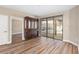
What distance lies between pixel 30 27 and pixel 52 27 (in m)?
2.18

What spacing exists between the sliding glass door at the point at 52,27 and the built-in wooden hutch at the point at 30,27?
0.78m

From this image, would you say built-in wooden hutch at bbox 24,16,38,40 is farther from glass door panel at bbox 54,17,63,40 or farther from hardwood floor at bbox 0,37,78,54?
hardwood floor at bbox 0,37,78,54

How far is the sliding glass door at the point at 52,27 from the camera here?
9112mm

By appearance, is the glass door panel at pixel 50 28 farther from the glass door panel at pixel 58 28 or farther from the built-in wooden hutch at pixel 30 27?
the built-in wooden hutch at pixel 30 27

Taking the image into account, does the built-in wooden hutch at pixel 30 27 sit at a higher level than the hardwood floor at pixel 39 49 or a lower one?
higher

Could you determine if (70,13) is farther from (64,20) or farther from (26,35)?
(26,35)

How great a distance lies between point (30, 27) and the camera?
10.3 metres

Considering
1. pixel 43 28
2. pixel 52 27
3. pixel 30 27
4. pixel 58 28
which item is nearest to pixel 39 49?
pixel 58 28

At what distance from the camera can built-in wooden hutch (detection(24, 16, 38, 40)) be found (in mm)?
9503

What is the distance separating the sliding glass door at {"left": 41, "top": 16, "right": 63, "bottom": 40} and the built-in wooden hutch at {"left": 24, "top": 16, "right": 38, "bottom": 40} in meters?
0.78

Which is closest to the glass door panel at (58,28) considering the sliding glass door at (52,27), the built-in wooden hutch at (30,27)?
the sliding glass door at (52,27)

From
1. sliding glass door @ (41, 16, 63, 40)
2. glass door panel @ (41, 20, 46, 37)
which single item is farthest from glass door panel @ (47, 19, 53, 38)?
glass door panel @ (41, 20, 46, 37)

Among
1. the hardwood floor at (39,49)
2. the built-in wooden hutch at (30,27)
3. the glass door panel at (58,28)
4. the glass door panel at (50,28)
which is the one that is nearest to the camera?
the hardwood floor at (39,49)

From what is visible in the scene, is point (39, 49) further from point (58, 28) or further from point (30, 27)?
point (30, 27)
